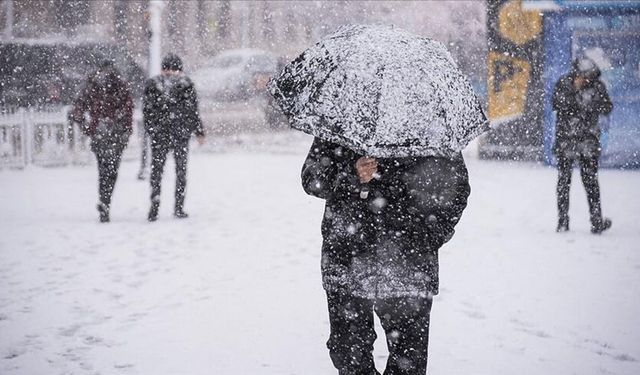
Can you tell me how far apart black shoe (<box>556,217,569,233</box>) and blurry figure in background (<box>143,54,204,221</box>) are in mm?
4307

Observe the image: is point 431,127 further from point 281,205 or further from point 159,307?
point 281,205

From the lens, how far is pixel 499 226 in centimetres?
842

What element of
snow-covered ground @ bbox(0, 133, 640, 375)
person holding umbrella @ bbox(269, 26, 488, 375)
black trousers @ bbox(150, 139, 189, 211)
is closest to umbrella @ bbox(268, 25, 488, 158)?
person holding umbrella @ bbox(269, 26, 488, 375)

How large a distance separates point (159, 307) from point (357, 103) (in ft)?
Result: 10.3

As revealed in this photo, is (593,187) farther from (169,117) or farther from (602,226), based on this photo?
(169,117)

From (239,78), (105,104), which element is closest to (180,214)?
(105,104)

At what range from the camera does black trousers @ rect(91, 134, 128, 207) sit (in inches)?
332

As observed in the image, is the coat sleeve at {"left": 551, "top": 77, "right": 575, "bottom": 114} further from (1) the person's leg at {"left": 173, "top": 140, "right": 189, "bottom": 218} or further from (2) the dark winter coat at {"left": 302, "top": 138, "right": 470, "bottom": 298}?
(2) the dark winter coat at {"left": 302, "top": 138, "right": 470, "bottom": 298}

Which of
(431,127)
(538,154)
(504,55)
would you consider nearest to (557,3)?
(504,55)

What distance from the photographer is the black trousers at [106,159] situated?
27.7ft

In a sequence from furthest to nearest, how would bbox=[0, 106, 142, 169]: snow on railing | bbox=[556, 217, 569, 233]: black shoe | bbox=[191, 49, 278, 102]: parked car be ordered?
bbox=[191, 49, 278, 102]: parked car < bbox=[0, 106, 142, 169]: snow on railing < bbox=[556, 217, 569, 233]: black shoe

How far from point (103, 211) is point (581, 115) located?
18.2 feet

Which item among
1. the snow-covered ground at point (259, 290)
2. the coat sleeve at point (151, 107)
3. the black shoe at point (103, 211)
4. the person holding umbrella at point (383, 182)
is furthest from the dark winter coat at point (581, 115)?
the black shoe at point (103, 211)

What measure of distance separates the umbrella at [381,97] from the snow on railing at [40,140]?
11.1m
